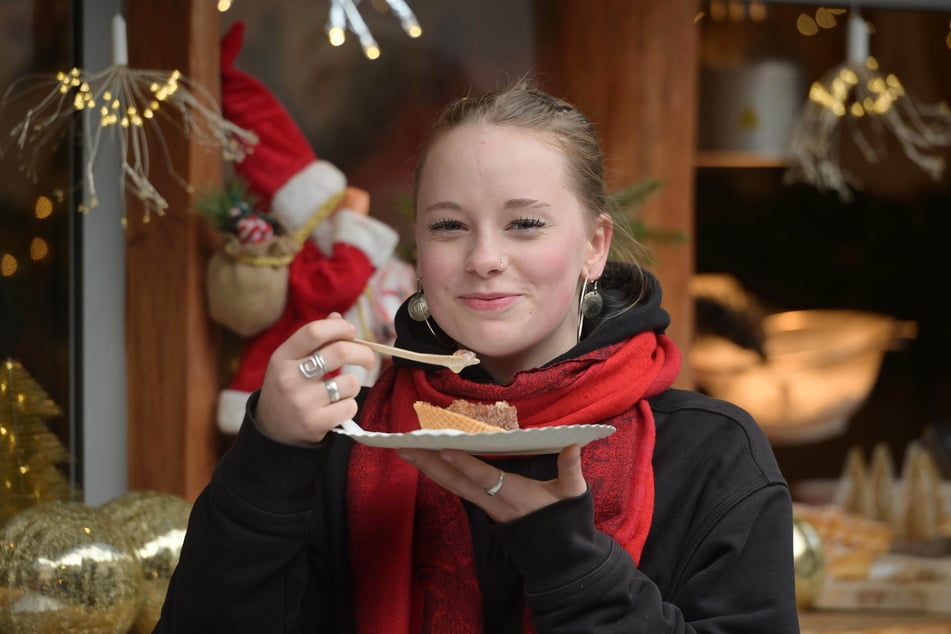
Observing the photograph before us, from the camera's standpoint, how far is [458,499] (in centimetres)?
129

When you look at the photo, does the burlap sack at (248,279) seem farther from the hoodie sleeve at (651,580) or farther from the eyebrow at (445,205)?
the hoodie sleeve at (651,580)

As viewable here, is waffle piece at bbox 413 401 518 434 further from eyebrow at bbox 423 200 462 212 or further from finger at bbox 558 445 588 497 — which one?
eyebrow at bbox 423 200 462 212

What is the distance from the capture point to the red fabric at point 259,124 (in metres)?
2.59

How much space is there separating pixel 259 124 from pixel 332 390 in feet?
5.14

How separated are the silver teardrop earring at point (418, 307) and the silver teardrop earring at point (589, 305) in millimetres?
163

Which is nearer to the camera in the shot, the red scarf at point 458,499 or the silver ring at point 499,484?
the silver ring at point 499,484

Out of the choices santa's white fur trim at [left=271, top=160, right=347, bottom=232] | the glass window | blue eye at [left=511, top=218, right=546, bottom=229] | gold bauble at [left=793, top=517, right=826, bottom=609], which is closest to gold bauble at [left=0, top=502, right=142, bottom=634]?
the glass window

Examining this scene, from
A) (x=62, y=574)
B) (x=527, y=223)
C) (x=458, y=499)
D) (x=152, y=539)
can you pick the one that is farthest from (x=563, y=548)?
(x=152, y=539)

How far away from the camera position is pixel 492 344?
4.06ft

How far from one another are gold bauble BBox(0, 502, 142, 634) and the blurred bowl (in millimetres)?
1741

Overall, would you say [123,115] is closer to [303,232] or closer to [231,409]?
[303,232]

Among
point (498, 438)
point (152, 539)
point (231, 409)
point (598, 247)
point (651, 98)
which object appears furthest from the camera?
point (651, 98)

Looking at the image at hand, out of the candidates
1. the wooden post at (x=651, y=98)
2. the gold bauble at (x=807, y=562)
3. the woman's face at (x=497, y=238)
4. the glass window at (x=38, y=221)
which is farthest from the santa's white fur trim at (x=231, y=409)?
the woman's face at (x=497, y=238)

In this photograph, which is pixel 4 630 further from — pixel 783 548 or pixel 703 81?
pixel 703 81
